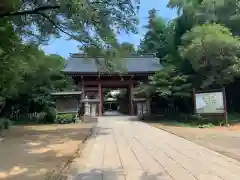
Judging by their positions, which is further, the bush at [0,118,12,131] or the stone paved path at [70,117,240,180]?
the bush at [0,118,12,131]

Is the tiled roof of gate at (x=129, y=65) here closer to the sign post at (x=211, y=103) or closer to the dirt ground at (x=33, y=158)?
the sign post at (x=211, y=103)

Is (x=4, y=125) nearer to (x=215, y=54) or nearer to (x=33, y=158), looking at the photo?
(x=33, y=158)

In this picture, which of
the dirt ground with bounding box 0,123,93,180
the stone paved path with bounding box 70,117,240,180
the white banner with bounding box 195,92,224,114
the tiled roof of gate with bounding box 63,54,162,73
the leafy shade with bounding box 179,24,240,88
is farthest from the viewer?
the tiled roof of gate with bounding box 63,54,162,73

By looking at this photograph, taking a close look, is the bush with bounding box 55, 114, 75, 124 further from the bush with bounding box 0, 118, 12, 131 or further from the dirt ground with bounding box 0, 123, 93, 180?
the dirt ground with bounding box 0, 123, 93, 180

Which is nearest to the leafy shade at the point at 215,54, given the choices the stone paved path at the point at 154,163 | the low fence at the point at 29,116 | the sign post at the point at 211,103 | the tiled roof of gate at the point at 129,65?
the sign post at the point at 211,103

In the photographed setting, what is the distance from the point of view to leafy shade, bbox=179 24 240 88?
1819 cm

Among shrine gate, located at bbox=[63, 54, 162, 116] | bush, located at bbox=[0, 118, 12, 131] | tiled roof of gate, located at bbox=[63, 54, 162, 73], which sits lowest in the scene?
bush, located at bbox=[0, 118, 12, 131]

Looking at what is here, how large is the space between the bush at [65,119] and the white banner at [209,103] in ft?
28.3

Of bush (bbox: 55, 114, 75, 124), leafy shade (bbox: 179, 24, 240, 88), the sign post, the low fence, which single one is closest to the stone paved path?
the sign post

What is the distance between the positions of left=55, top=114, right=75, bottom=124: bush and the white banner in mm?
8633

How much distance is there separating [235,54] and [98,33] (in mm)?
10010

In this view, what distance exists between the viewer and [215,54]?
18516mm

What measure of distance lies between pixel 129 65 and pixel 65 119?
410 inches

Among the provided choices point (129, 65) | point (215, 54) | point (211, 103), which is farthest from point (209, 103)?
point (129, 65)
